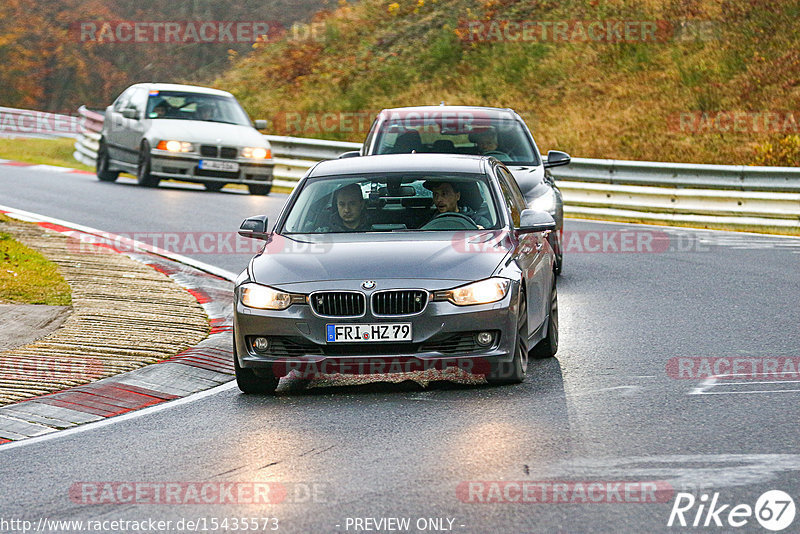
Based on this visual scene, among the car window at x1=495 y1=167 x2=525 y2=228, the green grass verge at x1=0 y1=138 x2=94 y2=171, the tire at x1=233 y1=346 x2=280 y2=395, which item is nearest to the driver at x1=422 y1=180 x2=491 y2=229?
the car window at x1=495 y1=167 x2=525 y2=228

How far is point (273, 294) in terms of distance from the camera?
28.8 ft

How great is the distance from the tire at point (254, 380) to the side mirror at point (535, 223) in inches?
78.1

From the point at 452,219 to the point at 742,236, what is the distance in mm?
11250

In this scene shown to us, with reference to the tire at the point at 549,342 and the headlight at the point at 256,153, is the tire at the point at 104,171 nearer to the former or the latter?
the headlight at the point at 256,153

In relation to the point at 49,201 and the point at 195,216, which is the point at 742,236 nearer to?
the point at 195,216

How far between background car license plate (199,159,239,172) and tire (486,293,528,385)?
15.4 meters

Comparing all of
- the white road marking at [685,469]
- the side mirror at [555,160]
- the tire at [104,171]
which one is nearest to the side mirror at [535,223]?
the white road marking at [685,469]

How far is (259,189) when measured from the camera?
24688 millimetres

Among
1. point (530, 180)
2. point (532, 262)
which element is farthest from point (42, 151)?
point (532, 262)

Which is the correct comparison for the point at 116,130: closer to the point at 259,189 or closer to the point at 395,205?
the point at 259,189

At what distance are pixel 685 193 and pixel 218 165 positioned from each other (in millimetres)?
7918

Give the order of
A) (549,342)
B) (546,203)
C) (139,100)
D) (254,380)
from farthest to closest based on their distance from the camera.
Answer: (139,100)
(546,203)
(549,342)
(254,380)

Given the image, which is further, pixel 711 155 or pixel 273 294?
pixel 711 155

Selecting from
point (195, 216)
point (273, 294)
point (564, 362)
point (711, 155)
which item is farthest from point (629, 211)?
point (273, 294)
